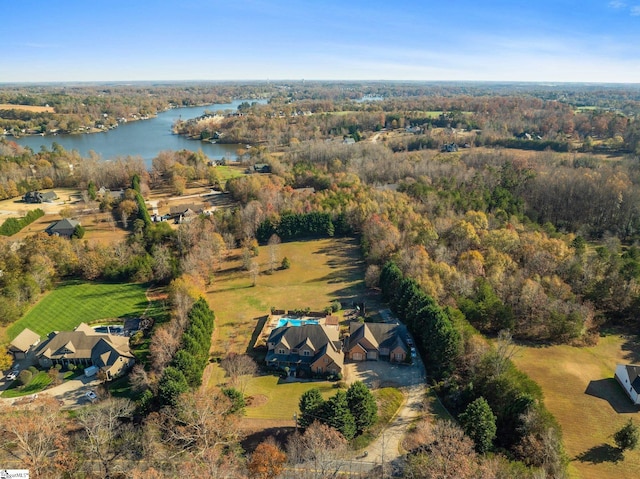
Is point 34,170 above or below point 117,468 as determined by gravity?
above

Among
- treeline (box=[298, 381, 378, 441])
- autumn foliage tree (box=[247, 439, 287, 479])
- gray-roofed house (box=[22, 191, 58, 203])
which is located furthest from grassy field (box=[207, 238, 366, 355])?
gray-roofed house (box=[22, 191, 58, 203])

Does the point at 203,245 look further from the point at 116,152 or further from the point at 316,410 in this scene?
the point at 116,152

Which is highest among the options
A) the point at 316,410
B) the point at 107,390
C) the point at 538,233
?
the point at 538,233

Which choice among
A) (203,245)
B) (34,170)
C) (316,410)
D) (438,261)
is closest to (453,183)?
(438,261)

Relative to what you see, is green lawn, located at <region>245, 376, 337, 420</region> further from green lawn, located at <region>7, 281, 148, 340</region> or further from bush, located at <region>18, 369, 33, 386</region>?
green lawn, located at <region>7, 281, 148, 340</region>

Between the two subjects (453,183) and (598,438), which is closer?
(598,438)

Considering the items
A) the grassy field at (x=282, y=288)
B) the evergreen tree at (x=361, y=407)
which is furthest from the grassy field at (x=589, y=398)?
the grassy field at (x=282, y=288)
